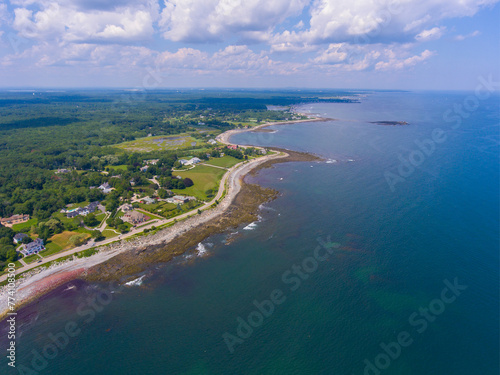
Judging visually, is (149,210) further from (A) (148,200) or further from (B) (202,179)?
(B) (202,179)

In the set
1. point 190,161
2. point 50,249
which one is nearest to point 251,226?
point 50,249

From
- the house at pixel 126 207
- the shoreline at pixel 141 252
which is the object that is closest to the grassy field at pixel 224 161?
the shoreline at pixel 141 252

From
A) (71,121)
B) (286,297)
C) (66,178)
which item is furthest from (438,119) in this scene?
(71,121)

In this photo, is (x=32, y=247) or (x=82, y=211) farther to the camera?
(x=82, y=211)

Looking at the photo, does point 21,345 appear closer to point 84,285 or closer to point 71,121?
point 84,285

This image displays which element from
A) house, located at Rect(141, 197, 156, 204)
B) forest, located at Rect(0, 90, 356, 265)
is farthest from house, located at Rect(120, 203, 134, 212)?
house, located at Rect(141, 197, 156, 204)

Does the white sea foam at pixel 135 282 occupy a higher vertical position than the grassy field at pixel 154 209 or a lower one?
lower

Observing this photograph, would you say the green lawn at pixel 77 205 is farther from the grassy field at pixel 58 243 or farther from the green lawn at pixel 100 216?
the grassy field at pixel 58 243
